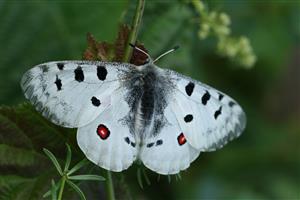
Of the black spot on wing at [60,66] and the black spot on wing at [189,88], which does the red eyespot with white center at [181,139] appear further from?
the black spot on wing at [60,66]

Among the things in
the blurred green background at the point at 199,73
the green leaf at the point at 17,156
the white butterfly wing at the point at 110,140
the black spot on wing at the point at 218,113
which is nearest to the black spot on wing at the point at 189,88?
the black spot on wing at the point at 218,113

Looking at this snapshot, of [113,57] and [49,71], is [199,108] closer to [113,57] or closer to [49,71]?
[113,57]

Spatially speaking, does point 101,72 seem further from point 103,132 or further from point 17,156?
point 17,156

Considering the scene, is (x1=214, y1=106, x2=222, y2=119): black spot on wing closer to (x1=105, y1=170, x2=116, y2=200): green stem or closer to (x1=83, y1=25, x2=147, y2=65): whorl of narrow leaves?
(x1=83, y1=25, x2=147, y2=65): whorl of narrow leaves

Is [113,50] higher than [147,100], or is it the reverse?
[113,50]

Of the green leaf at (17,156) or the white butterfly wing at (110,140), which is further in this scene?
the green leaf at (17,156)

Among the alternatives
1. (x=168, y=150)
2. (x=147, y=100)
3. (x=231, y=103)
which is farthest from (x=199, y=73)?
(x=168, y=150)

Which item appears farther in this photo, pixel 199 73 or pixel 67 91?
pixel 199 73

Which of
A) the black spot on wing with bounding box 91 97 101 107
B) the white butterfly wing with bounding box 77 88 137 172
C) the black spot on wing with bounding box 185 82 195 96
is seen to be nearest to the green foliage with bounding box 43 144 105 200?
the white butterfly wing with bounding box 77 88 137 172
